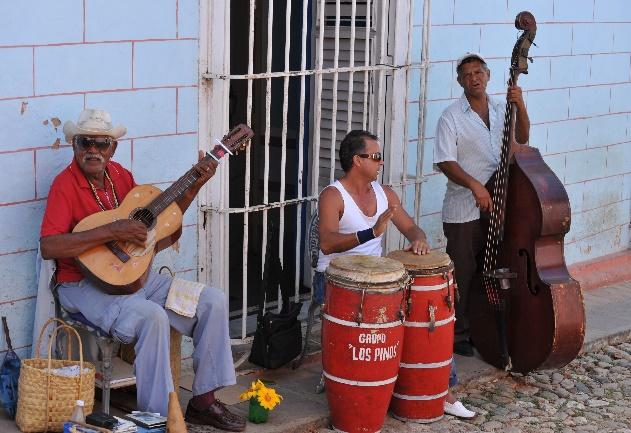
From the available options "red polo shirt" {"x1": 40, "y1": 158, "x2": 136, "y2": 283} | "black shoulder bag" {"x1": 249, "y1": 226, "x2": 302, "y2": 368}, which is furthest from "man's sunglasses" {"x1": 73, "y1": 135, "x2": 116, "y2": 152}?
"black shoulder bag" {"x1": 249, "y1": 226, "x2": 302, "y2": 368}

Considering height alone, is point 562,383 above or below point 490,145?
below

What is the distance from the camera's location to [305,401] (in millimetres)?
5805

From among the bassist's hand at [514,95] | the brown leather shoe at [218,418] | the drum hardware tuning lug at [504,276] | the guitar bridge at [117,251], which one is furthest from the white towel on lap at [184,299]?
the bassist's hand at [514,95]

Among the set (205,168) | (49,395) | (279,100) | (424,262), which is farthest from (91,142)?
(279,100)

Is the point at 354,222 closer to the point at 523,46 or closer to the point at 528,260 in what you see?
the point at 528,260

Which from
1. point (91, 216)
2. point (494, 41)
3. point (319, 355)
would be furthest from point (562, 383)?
point (91, 216)

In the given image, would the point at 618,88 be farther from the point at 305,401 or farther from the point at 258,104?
the point at 305,401

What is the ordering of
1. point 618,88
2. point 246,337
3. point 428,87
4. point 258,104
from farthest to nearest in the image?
point 618,88
point 258,104
point 428,87
point 246,337

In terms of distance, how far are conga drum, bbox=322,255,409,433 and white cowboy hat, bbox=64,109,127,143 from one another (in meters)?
1.19

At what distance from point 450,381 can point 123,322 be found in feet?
6.13

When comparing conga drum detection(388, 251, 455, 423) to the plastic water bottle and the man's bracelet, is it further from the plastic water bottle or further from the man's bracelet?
the plastic water bottle

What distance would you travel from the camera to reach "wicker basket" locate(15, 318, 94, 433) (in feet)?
16.0

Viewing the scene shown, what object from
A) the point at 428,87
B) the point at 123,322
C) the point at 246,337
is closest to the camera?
the point at 123,322

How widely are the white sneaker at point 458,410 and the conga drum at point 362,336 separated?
0.50m
